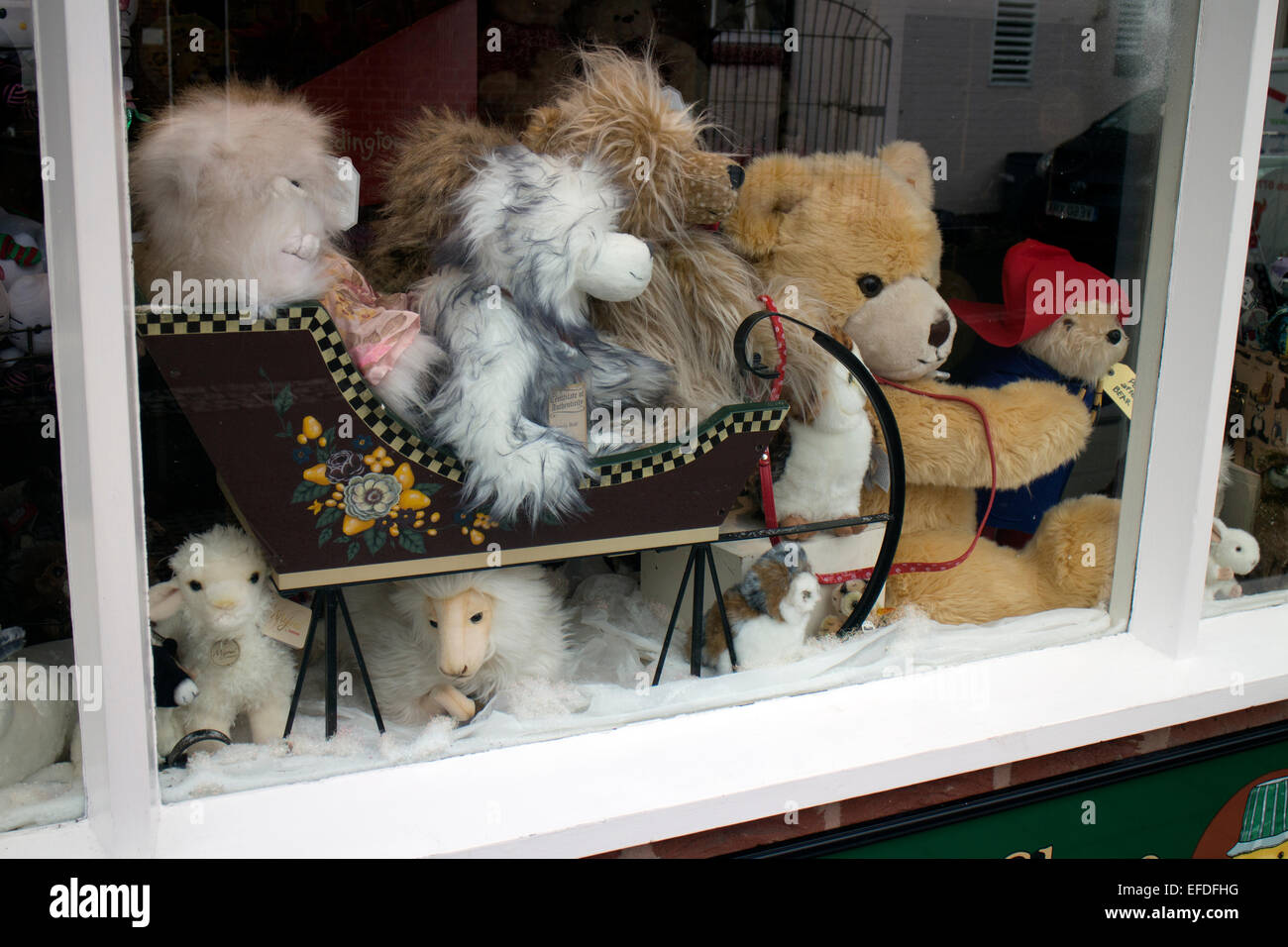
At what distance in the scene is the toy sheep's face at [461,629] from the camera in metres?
1.66

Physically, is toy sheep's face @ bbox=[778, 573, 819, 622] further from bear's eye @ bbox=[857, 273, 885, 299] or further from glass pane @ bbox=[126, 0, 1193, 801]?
bear's eye @ bbox=[857, 273, 885, 299]

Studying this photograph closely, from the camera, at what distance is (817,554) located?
199 cm

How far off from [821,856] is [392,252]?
3.69 ft

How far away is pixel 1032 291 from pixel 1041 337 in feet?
0.31

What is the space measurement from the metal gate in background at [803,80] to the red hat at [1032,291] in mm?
402

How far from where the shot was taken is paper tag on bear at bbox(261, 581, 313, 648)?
1.63m

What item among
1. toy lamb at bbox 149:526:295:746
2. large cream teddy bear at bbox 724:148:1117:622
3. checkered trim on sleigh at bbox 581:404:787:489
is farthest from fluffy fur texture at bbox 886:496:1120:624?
toy lamb at bbox 149:526:295:746

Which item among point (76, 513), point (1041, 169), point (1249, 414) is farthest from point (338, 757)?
point (1249, 414)

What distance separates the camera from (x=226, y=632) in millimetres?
1615

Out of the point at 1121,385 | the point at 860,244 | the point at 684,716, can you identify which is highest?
the point at 860,244

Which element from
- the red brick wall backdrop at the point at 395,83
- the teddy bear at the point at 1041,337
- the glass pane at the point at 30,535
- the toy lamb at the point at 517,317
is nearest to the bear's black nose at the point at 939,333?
the teddy bear at the point at 1041,337

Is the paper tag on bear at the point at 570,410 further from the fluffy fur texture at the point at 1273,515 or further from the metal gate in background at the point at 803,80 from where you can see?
the fluffy fur texture at the point at 1273,515

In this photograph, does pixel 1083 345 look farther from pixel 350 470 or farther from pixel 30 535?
pixel 30 535

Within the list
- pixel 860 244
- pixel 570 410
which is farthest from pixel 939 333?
pixel 570 410
